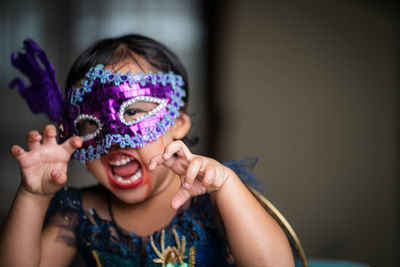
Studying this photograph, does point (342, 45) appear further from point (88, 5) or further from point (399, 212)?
point (88, 5)

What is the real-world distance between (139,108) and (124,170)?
18cm

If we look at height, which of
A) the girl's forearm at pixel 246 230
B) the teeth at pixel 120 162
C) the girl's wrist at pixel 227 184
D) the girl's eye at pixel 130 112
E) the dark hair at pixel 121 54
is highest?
the dark hair at pixel 121 54

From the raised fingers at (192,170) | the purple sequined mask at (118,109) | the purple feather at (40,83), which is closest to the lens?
the raised fingers at (192,170)

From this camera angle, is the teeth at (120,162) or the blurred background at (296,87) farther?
the blurred background at (296,87)

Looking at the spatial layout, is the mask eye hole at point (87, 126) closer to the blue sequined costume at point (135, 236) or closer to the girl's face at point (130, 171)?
the girl's face at point (130, 171)

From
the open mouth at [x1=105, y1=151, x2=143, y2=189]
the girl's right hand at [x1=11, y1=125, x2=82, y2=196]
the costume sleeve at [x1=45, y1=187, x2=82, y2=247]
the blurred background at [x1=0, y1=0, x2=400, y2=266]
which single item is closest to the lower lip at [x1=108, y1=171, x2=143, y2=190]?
the open mouth at [x1=105, y1=151, x2=143, y2=189]

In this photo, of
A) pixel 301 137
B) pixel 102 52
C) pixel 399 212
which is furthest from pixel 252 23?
pixel 102 52

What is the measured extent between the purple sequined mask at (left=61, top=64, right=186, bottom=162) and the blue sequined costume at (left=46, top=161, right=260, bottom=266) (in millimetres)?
227

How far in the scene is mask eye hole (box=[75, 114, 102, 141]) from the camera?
3.18ft

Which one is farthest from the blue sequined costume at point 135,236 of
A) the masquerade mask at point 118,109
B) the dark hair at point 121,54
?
the dark hair at point 121,54

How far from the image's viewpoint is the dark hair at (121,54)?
1.02 meters

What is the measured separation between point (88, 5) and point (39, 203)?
7.69ft

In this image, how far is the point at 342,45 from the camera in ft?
7.84

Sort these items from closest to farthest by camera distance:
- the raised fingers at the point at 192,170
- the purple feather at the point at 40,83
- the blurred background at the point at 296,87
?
the raised fingers at the point at 192,170, the purple feather at the point at 40,83, the blurred background at the point at 296,87
